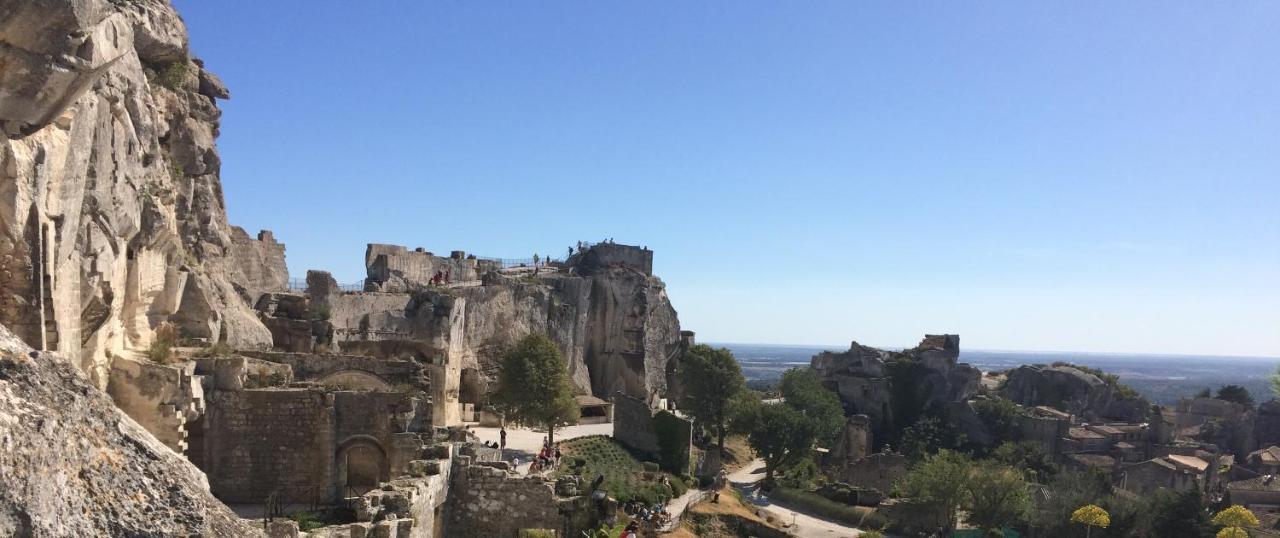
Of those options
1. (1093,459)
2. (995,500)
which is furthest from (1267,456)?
(995,500)

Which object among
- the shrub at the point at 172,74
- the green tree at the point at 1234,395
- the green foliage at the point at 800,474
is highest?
the shrub at the point at 172,74

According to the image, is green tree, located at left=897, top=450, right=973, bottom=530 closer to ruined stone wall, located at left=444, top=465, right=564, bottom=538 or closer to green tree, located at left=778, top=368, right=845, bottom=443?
green tree, located at left=778, top=368, right=845, bottom=443

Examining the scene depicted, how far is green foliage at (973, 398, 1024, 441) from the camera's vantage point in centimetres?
6050

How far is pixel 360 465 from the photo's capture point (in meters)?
17.2

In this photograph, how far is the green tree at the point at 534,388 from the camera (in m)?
33.2

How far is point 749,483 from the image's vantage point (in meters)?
43.4

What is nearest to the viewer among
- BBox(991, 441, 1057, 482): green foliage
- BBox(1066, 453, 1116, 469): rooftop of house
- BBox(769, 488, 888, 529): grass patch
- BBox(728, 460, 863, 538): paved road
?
BBox(728, 460, 863, 538): paved road

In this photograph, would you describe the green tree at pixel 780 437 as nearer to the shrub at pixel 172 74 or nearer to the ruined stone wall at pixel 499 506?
the shrub at pixel 172 74

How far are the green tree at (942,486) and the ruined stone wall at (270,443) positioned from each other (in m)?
29.2

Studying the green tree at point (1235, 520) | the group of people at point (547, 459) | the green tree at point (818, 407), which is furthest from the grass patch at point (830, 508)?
the group of people at point (547, 459)

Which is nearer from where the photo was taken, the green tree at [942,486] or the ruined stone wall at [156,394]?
the ruined stone wall at [156,394]

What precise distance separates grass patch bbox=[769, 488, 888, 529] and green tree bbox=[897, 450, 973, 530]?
2047 mm

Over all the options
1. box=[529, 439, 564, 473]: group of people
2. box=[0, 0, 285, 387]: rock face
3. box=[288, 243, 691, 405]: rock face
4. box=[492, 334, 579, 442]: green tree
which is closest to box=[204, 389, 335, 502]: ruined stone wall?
box=[0, 0, 285, 387]: rock face

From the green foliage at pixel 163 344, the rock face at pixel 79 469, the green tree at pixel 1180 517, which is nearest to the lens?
the rock face at pixel 79 469
